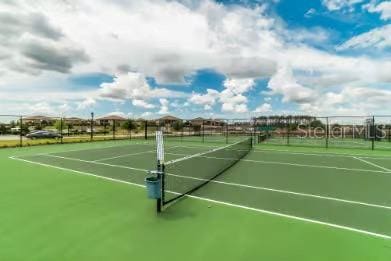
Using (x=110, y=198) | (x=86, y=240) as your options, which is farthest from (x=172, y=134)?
(x=86, y=240)

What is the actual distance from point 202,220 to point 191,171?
14.0 feet

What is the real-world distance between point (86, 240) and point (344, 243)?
4.08 m

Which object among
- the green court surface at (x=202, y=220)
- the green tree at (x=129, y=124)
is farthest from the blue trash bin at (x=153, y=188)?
the green tree at (x=129, y=124)

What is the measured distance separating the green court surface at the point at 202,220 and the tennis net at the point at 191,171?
14.0 inches

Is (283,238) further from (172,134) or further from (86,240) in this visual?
(172,134)

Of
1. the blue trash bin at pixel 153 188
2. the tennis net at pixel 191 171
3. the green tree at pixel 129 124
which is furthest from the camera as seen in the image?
the green tree at pixel 129 124

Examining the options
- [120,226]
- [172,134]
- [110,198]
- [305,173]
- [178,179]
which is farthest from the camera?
[172,134]

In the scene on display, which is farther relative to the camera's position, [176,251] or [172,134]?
[172,134]

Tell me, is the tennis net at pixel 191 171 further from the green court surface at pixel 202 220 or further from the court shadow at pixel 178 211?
the green court surface at pixel 202 220

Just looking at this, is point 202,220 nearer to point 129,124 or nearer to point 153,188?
point 153,188

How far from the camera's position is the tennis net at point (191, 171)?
23.0 feet

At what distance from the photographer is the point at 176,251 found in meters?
4.05

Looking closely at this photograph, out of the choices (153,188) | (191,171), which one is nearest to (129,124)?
(191,171)

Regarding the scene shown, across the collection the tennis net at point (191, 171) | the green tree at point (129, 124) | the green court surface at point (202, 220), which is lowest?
the green court surface at point (202, 220)
